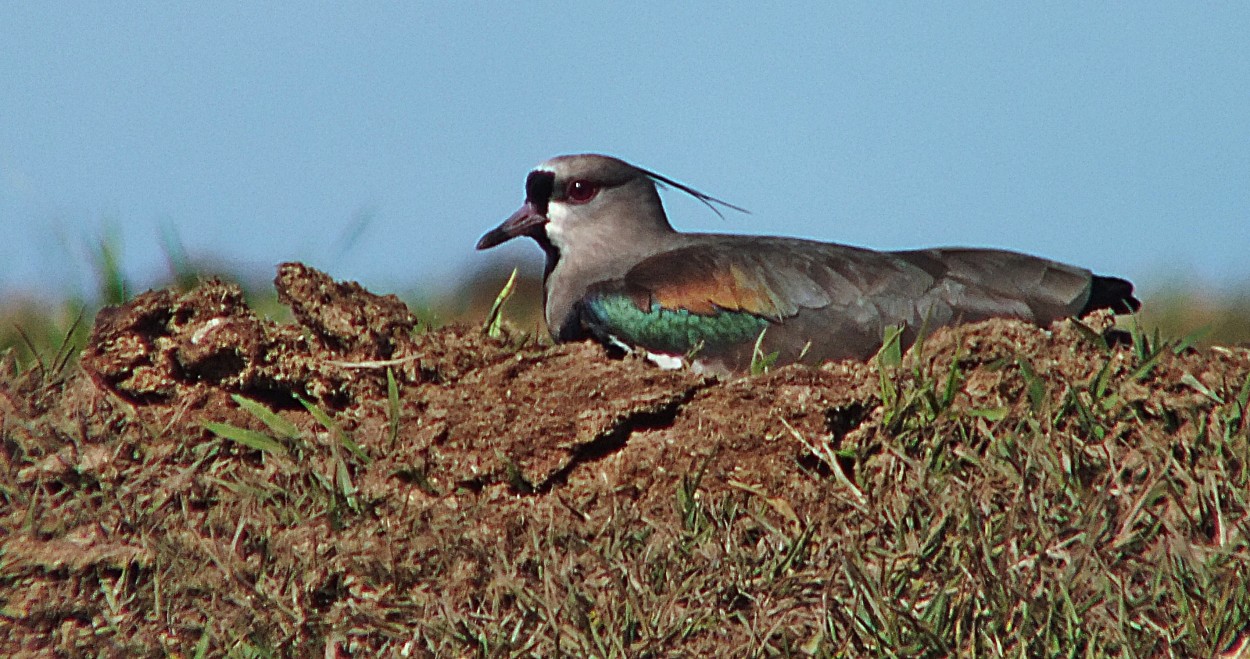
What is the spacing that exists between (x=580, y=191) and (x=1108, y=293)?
216cm

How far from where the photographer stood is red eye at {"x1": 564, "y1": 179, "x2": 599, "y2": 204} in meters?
5.86

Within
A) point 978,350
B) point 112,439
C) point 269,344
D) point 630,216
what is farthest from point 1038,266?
point 112,439

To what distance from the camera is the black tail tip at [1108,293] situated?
5109 mm

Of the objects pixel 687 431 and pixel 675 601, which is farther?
pixel 687 431

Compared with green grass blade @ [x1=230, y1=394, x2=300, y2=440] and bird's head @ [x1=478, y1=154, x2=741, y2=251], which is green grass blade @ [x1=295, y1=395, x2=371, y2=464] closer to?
green grass blade @ [x1=230, y1=394, x2=300, y2=440]

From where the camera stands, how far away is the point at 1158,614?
11.1 feet

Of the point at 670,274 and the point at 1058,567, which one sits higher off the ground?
the point at 670,274

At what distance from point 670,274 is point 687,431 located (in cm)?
127

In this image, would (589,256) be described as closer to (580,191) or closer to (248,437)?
(580,191)

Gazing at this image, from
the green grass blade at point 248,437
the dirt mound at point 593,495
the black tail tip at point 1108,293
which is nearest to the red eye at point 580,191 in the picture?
the dirt mound at point 593,495

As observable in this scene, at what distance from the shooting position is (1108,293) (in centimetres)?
514

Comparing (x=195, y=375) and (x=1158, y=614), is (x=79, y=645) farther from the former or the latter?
(x=1158, y=614)

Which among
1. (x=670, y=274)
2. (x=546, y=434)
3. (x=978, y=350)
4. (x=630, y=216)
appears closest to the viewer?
(x=546, y=434)

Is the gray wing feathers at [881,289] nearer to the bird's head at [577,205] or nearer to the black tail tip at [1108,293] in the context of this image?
the black tail tip at [1108,293]
